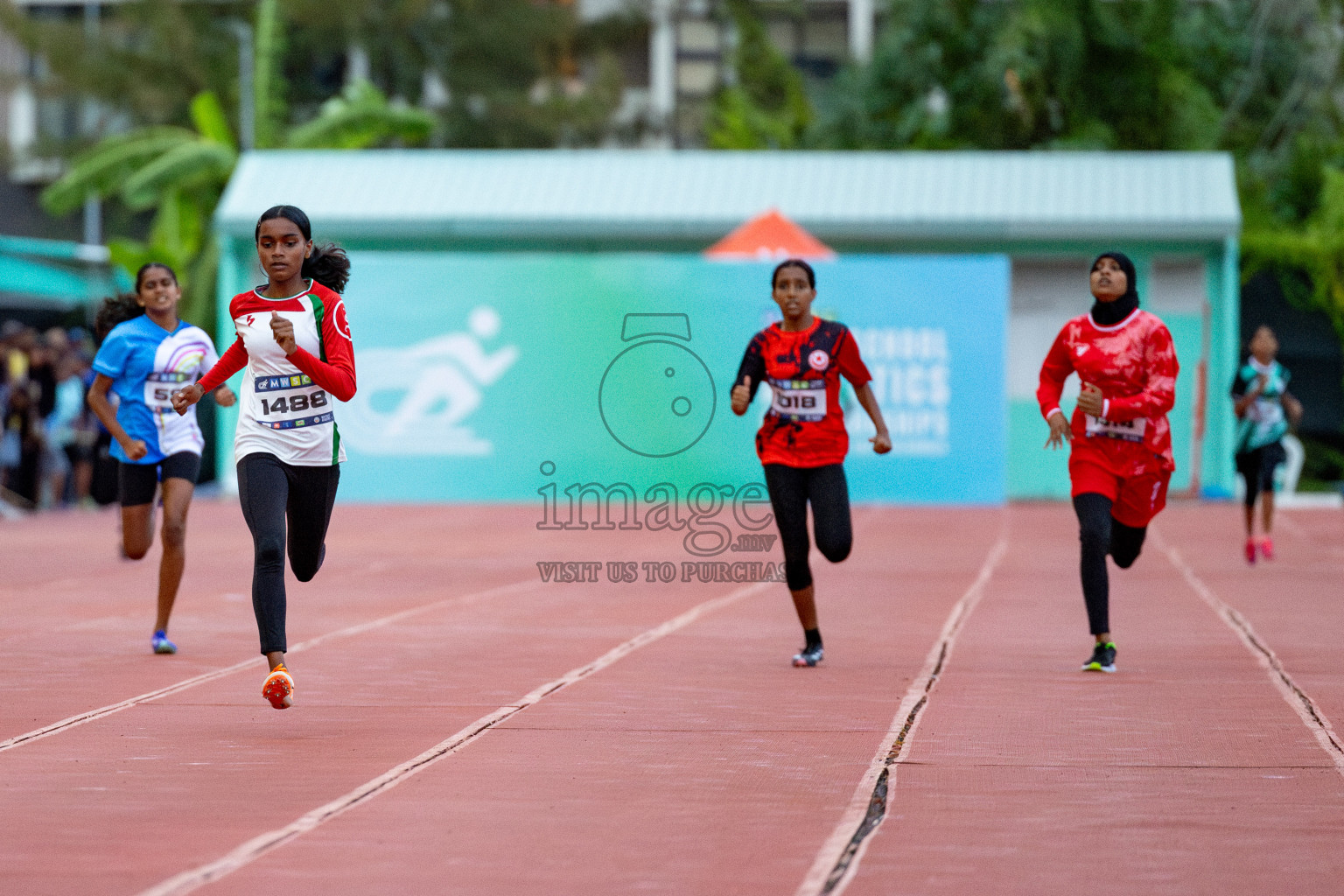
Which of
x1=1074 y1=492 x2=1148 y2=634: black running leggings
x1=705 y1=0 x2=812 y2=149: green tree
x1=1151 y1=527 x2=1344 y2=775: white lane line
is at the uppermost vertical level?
x1=705 y1=0 x2=812 y2=149: green tree

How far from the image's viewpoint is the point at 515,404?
2344cm

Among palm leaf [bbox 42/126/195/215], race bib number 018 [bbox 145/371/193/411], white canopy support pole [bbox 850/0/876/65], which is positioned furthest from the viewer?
white canopy support pole [bbox 850/0/876/65]

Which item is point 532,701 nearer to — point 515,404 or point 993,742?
point 993,742

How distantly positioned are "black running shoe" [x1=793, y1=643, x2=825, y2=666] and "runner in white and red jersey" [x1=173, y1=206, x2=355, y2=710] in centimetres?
272

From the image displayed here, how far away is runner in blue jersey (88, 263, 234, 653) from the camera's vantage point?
32.9 feet

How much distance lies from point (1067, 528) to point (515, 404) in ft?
23.1

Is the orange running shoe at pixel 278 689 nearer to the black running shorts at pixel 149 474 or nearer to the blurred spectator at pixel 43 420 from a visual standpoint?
the black running shorts at pixel 149 474

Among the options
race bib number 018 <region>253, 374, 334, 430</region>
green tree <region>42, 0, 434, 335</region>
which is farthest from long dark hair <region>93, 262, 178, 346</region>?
green tree <region>42, 0, 434, 335</region>

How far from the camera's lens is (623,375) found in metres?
23.0

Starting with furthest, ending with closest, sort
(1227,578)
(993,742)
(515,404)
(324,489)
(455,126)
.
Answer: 1. (455,126)
2. (515,404)
3. (1227,578)
4. (324,489)
5. (993,742)

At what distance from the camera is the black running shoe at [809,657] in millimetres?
9539

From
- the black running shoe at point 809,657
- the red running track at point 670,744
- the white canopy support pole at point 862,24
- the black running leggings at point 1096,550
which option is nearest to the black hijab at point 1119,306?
the black running leggings at point 1096,550

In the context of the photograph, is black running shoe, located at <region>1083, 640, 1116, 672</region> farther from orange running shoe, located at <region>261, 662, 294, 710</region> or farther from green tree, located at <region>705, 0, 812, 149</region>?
green tree, located at <region>705, 0, 812, 149</region>

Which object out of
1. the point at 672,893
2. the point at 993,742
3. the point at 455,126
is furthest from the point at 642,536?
the point at 455,126
